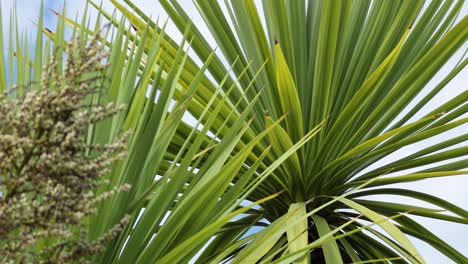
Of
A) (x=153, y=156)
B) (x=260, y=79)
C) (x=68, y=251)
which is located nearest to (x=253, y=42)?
(x=260, y=79)

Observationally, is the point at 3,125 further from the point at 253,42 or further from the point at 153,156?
the point at 253,42

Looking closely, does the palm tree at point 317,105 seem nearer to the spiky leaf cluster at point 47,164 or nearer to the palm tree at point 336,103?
the palm tree at point 336,103

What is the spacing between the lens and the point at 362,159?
330 cm

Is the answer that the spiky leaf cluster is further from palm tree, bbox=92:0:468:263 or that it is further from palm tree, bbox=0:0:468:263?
palm tree, bbox=92:0:468:263

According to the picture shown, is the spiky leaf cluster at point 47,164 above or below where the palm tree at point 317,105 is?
below

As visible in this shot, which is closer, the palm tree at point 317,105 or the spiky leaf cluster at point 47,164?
the spiky leaf cluster at point 47,164

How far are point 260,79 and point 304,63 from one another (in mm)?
236

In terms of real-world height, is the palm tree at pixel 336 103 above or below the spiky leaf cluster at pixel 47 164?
above

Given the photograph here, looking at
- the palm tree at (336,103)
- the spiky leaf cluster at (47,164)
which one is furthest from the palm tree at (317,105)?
the spiky leaf cluster at (47,164)

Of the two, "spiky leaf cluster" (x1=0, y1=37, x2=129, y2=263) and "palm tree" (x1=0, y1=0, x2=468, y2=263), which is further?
"palm tree" (x1=0, y1=0, x2=468, y2=263)

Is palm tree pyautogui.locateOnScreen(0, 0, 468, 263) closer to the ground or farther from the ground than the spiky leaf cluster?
farther from the ground

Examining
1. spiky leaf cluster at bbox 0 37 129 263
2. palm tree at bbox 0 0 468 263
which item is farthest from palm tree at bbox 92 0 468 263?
spiky leaf cluster at bbox 0 37 129 263

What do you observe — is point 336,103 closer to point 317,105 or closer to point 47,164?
point 317,105

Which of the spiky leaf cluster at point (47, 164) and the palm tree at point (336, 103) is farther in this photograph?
the palm tree at point (336, 103)
